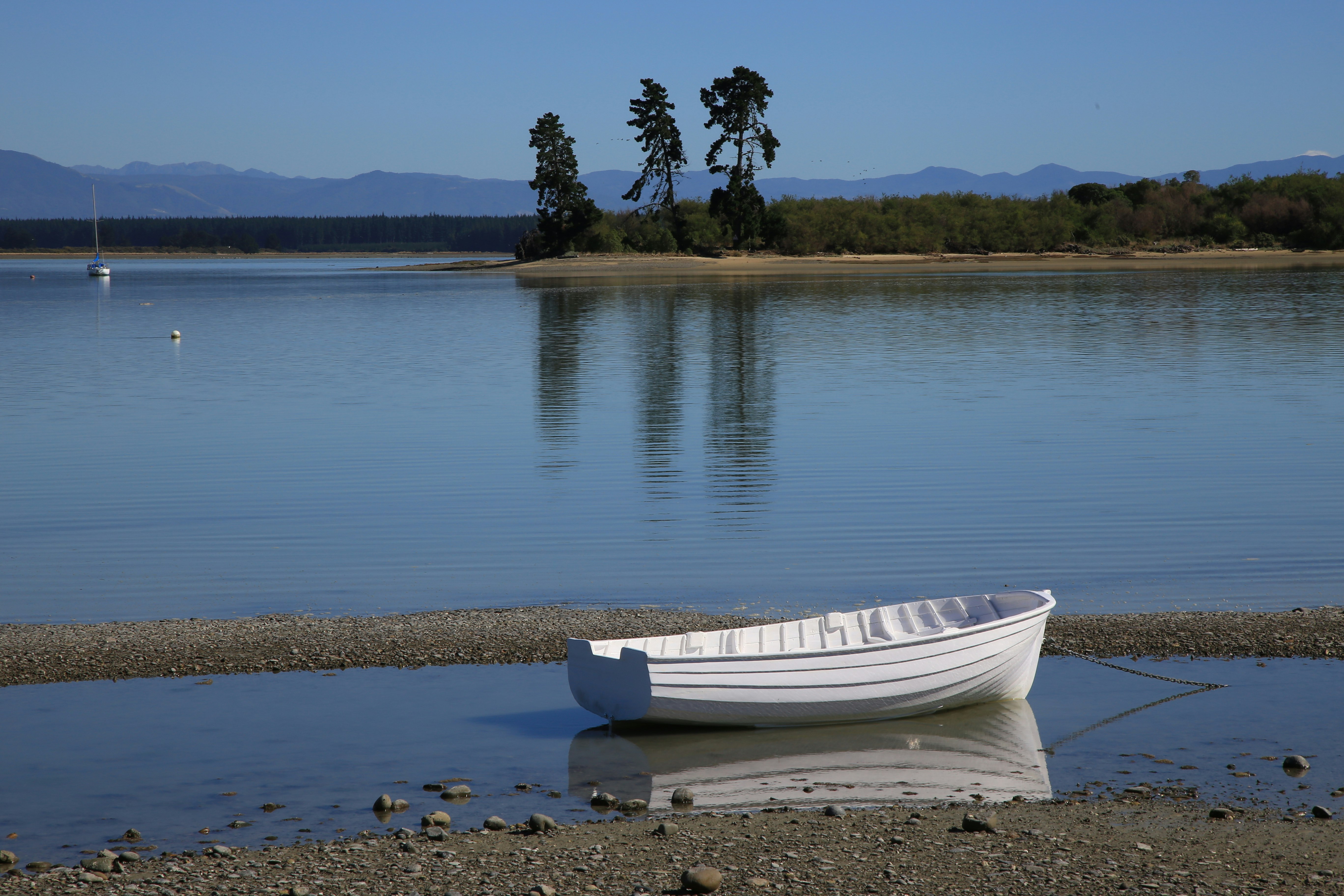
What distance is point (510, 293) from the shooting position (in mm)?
77125

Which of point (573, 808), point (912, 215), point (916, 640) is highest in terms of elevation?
point (912, 215)

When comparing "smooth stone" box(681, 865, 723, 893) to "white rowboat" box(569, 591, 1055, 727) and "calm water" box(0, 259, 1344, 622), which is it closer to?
"white rowboat" box(569, 591, 1055, 727)

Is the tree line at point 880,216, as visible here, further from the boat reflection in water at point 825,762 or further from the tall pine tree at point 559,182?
the boat reflection in water at point 825,762

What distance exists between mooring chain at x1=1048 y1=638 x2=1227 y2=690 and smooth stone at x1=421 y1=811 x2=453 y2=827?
19.4 ft

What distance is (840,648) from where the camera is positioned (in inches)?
346

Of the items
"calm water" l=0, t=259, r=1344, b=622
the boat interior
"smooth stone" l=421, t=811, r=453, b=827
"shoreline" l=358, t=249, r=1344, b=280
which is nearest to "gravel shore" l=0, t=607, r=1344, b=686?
"calm water" l=0, t=259, r=1344, b=622

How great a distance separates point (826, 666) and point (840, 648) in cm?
17

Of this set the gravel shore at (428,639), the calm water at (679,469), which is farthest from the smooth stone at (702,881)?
the calm water at (679,469)

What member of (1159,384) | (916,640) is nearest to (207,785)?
(916,640)

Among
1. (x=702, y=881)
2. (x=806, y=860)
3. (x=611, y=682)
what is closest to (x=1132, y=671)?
(x=611, y=682)

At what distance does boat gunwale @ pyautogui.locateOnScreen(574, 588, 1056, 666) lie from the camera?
28.6 ft

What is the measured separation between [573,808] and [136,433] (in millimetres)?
19288

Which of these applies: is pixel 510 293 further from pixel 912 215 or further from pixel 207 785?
pixel 207 785

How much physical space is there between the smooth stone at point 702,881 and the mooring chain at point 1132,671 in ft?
17.3
